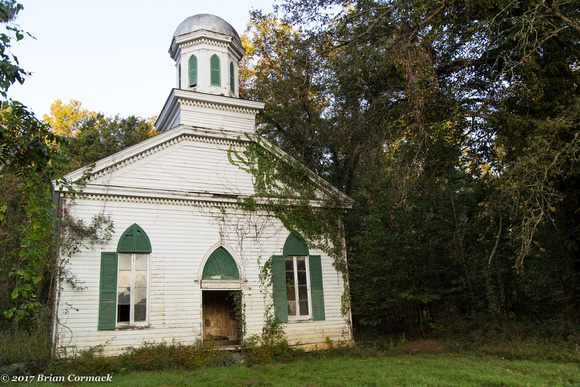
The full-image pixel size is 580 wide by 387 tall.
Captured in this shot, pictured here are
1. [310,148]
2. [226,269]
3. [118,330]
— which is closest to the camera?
[118,330]

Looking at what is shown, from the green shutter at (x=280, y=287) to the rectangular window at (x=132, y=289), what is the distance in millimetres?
3805

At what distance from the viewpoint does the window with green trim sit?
1411cm

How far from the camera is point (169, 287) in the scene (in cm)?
1288

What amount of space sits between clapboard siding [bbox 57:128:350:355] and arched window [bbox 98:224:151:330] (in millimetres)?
151

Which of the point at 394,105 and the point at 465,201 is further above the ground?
the point at 394,105

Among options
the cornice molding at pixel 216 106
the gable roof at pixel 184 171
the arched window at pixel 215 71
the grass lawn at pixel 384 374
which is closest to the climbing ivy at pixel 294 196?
the gable roof at pixel 184 171

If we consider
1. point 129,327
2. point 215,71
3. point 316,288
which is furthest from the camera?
point 215,71

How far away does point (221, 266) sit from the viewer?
13.8 meters

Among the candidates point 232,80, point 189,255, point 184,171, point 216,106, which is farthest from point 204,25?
point 189,255

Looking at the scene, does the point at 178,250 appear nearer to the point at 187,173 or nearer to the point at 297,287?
the point at 187,173

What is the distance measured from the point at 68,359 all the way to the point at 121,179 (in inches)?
190

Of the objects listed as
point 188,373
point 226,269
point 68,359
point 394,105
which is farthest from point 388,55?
point 68,359

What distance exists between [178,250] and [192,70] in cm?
710

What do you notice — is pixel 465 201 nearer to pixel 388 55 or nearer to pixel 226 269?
pixel 388 55
